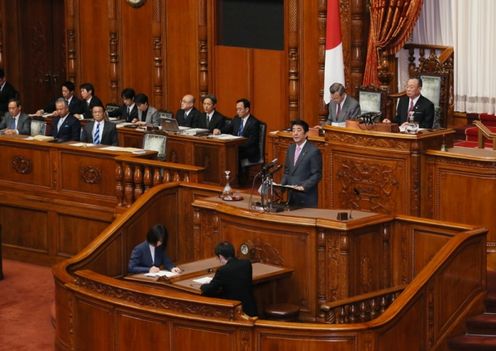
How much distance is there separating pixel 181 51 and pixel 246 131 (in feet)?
9.83

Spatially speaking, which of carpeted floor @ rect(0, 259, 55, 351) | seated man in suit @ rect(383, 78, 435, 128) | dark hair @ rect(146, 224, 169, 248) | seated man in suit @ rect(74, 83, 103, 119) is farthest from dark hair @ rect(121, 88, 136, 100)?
dark hair @ rect(146, 224, 169, 248)

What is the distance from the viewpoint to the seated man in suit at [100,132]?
48.3 feet

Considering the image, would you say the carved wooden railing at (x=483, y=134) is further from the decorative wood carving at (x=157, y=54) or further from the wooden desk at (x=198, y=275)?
the decorative wood carving at (x=157, y=54)

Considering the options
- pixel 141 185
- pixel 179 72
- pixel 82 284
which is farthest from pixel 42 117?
pixel 82 284

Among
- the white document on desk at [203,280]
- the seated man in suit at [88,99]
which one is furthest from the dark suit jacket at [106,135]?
the white document on desk at [203,280]

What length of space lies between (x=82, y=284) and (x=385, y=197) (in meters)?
2.97

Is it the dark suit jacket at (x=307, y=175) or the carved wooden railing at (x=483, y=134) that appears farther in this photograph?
the carved wooden railing at (x=483, y=134)

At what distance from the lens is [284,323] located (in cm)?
967

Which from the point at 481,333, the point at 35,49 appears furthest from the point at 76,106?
the point at 481,333

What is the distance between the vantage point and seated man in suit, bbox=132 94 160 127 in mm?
16250

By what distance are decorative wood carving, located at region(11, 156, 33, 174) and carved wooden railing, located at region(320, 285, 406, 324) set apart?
16.7ft

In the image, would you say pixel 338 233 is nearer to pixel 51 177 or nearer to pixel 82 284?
pixel 82 284

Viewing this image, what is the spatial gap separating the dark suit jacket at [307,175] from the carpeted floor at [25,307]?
2641 mm

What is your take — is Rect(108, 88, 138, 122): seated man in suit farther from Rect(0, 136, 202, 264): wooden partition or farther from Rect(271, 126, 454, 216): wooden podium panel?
Rect(271, 126, 454, 216): wooden podium panel
